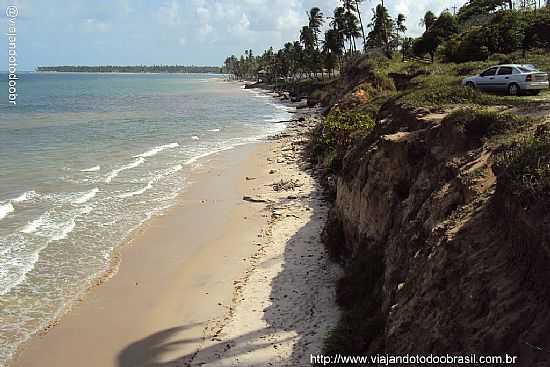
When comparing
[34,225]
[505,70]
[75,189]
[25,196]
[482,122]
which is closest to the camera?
[482,122]

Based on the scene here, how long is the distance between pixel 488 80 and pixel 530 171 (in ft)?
47.7

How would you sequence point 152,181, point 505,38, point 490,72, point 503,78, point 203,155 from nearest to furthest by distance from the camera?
point 503,78
point 490,72
point 152,181
point 505,38
point 203,155

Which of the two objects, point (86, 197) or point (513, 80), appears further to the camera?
point (86, 197)

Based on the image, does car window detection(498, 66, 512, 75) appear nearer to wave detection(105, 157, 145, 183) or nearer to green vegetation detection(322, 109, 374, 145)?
green vegetation detection(322, 109, 374, 145)

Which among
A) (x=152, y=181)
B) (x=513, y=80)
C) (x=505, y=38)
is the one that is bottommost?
(x=152, y=181)

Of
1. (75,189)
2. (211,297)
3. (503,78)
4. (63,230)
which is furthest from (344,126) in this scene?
(75,189)

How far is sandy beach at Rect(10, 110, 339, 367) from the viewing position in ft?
37.8

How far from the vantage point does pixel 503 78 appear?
19.4 meters

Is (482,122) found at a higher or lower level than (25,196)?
higher

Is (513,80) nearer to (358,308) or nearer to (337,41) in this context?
(358,308)

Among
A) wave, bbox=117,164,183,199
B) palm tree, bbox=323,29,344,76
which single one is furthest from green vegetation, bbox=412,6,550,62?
palm tree, bbox=323,29,344,76

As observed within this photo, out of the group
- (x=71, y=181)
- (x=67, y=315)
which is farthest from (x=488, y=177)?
(x=71, y=181)

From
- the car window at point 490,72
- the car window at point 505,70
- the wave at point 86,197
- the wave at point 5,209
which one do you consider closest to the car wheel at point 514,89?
the car window at point 505,70

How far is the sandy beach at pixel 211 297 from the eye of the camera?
1151cm
